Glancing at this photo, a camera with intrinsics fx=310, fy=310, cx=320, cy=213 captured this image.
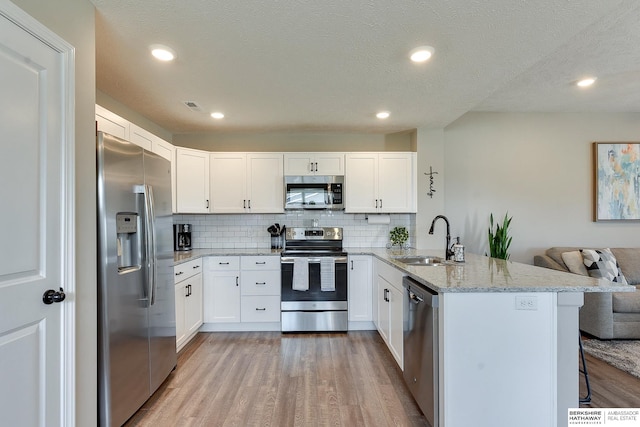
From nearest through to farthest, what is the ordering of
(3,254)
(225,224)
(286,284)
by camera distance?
(3,254) < (286,284) < (225,224)

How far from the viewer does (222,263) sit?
3.59m

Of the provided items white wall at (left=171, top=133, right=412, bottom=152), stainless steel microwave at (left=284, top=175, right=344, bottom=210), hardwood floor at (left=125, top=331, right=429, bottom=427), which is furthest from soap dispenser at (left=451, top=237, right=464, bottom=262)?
white wall at (left=171, top=133, right=412, bottom=152)

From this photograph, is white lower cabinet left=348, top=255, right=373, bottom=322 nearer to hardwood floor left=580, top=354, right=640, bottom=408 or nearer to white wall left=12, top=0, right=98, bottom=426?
hardwood floor left=580, top=354, right=640, bottom=408

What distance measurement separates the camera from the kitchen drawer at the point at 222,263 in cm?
359

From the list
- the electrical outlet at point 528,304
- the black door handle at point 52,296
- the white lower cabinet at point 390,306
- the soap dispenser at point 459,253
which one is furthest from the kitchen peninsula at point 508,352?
the black door handle at point 52,296

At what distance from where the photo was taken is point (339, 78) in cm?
250

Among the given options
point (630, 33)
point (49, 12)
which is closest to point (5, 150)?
point (49, 12)

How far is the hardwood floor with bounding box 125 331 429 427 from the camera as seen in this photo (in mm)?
2033

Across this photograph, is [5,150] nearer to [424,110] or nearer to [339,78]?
[339,78]

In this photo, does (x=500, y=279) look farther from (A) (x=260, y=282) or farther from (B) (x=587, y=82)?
(B) (x=587, y=82)

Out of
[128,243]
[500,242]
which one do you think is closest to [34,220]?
[128,243]

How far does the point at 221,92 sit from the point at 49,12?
57.3 inches

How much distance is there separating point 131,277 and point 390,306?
2.05 metres

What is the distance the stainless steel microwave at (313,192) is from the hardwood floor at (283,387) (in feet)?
5.18
